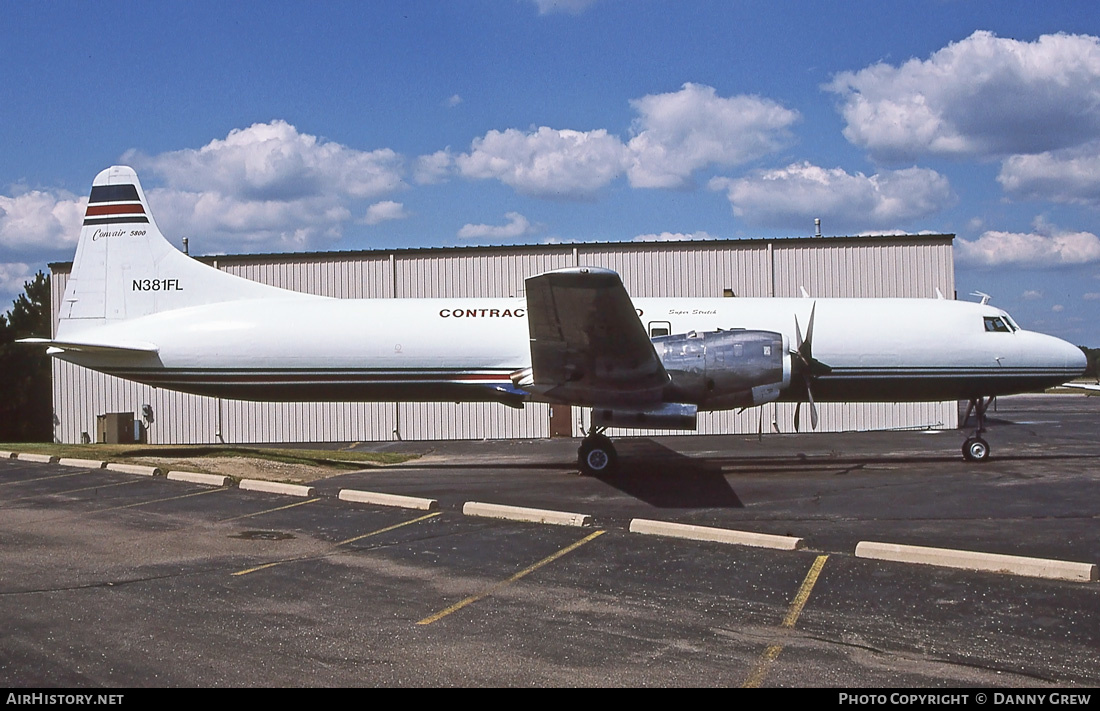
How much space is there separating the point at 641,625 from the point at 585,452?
10.1 metres

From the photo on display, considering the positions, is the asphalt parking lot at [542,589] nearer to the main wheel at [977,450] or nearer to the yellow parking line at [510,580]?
the yellow parking line at [510,580]

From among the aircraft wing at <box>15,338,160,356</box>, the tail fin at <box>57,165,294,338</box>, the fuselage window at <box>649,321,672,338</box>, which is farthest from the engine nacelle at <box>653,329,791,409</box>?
the aircraft wing at <box>15,338,160,356</box>

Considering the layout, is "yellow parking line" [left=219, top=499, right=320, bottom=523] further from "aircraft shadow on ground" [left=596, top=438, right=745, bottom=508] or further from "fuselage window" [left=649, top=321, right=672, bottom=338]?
"fuselage window" [left=649, top=321, right=672, bottom=338]

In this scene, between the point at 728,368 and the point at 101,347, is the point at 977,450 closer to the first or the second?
the point at 728,368

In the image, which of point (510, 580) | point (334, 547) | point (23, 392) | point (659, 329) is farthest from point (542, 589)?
point (23, 392)

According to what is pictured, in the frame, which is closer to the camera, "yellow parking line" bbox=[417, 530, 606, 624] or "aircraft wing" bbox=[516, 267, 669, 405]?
"yellow parking line" bbox=[417, 530, 606, 624]

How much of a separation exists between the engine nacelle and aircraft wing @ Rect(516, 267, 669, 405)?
0.53 meters

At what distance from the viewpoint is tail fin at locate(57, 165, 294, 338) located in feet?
62.8

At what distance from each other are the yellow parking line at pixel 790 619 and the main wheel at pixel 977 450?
11.1m

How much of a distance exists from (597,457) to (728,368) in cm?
329

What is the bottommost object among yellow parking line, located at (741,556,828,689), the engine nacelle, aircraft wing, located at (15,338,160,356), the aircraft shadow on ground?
the aircraft shadow on ground

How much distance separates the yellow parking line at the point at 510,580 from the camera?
7266 mm

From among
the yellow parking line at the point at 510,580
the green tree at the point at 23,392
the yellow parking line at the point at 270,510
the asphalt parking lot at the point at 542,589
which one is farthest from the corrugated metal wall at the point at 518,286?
the yellow parking line at the point at 510,580

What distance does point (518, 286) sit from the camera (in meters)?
30.0
